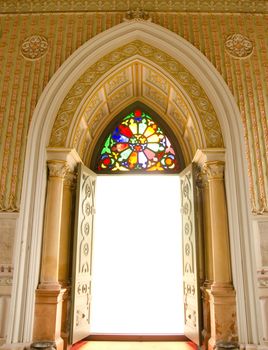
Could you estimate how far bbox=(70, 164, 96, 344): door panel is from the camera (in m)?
4.75

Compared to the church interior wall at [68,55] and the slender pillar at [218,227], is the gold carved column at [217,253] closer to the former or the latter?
the slender pillar at [218,227]

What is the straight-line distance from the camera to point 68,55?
17.1 feet

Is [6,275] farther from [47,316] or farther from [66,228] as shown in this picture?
[66,228]

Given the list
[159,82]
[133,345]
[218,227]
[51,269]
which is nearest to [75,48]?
[159,82]

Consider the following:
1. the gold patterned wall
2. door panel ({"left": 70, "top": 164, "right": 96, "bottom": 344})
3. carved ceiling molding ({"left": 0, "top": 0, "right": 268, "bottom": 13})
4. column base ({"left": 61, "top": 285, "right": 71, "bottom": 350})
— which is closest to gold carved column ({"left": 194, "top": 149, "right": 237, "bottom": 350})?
the gold patterned wall

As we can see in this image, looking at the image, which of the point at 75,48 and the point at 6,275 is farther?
the point at 75,48

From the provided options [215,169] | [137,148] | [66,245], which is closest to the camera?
[215,169]

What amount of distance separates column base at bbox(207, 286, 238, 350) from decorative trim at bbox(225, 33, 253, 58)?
348 centimetres

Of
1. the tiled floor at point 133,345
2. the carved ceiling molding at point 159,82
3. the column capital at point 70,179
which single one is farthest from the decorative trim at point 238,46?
the tiled floor at point 133,345

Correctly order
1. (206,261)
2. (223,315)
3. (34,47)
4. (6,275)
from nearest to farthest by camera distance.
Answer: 1. (223,315)
2. (6,275)
3. (206,261)
4. (34,47)

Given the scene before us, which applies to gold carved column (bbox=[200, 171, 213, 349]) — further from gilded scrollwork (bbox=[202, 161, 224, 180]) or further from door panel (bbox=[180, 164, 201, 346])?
gilded scrollwork (bbox=[202, 161, 224, 180])

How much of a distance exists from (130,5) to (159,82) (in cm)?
136

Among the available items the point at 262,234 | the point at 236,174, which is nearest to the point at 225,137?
the point at 236,174

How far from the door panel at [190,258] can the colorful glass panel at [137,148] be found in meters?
0.70
